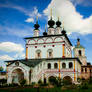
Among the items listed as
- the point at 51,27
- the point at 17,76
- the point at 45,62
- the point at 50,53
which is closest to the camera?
the point at 17,76

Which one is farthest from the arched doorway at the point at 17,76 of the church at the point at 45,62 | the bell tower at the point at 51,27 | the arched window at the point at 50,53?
the bell tower at the point at 51,27

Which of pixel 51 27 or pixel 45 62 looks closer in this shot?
pixel 45 62

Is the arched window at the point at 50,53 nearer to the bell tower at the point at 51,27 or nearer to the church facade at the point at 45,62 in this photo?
the church facade at the point at 45,62

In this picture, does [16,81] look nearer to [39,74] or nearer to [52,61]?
[39,74]

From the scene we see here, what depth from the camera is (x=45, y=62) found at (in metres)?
29.2

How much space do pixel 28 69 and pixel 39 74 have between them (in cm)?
319

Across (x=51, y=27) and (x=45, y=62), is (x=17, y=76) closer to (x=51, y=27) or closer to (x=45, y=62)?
(x=45, y=62)

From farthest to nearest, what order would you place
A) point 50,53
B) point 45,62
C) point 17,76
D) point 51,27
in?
point 51,27, point 50,53, point 45,62, point 17,76

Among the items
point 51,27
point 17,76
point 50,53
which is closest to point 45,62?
point 50,53

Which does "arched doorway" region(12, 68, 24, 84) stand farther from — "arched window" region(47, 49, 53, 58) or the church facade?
"arched window" region(47, 49, 53, 58)

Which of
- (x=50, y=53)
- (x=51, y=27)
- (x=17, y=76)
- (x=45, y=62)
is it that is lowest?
(x=17, y=76)

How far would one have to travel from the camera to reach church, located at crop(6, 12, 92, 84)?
26203 millimetres

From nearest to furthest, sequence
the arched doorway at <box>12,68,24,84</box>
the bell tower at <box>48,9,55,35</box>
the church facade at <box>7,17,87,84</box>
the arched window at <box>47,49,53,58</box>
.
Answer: the church facade at <box>7,17,87,84</box>, the arched doorway at <box>12,68,24,84</box>, the arched window at <box>47,49,53,58</box>, the bell tower at <box>48,9,55,35</box>

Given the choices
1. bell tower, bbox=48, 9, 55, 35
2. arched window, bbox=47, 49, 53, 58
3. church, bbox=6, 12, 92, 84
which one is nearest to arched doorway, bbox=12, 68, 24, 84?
church, bbox=6, 12, 92, 84
